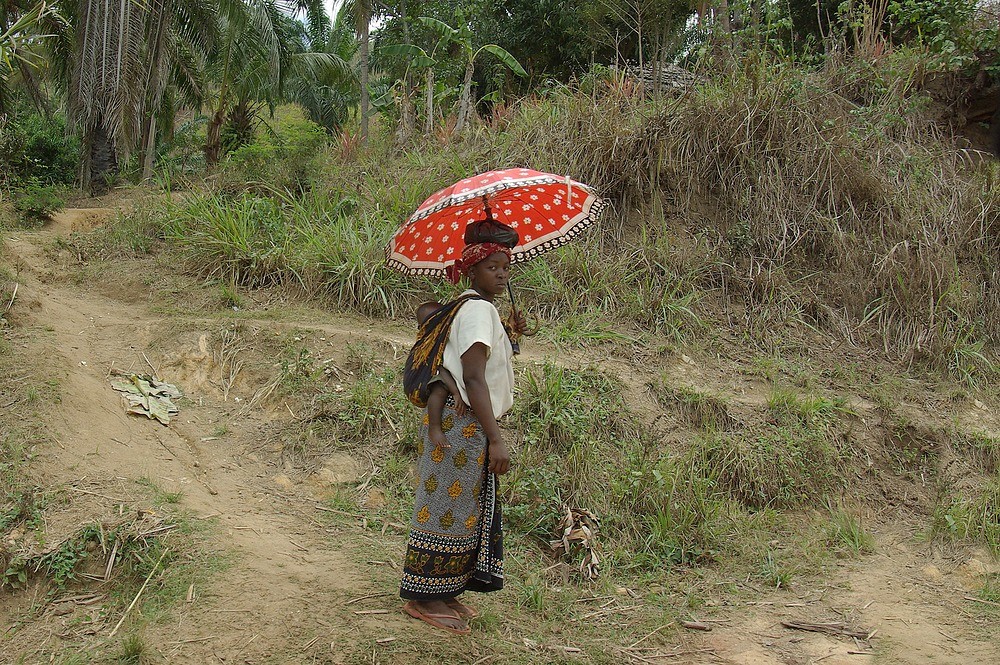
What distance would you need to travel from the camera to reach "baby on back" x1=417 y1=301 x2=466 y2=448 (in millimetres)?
2795

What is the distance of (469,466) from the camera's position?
9.47ft

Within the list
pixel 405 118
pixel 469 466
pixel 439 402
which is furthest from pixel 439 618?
pixel 405 118

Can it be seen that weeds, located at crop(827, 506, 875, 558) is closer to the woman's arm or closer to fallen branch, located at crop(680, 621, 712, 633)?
fallen branch, located at crop(680, 621, 712, 633)

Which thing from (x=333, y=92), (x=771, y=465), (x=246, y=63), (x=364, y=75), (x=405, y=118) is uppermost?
(x=333, y=92)

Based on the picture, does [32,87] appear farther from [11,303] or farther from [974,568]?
[974,568]

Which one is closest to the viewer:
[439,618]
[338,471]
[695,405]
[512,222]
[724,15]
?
[439,618]

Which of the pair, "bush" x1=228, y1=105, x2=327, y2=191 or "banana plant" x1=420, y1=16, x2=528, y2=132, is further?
"banana plant" x1=420, y1=16, x2=528, y2=132

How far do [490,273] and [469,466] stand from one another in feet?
2.32

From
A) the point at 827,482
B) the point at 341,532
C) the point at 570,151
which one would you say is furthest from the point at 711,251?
the point at 341,532

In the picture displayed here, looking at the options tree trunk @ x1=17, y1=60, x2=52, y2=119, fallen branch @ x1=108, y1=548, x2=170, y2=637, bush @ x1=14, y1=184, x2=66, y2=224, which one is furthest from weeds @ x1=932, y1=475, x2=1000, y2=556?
tree trunk @ x1=17, y1=60, x2=52, y2=119

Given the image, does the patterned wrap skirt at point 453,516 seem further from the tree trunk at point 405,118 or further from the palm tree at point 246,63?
the palm tree at point 246,63

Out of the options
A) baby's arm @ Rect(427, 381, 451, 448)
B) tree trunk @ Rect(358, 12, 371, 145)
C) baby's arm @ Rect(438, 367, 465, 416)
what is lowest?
baby's arm @ Rect(427, 381, 451, 448)

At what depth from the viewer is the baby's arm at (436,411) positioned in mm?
2820

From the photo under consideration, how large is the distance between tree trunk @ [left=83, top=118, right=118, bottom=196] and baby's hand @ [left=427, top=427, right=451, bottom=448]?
974 cm
